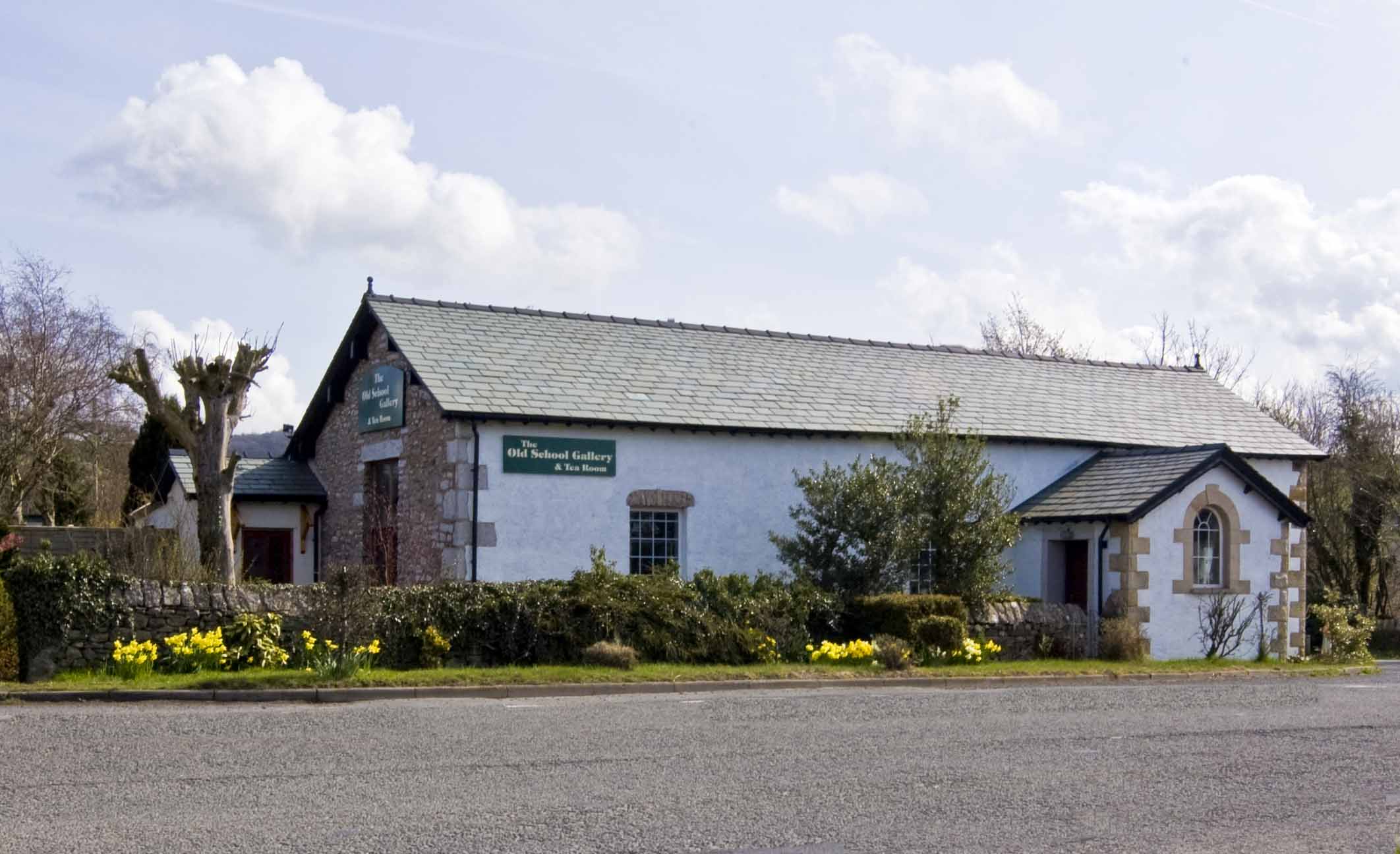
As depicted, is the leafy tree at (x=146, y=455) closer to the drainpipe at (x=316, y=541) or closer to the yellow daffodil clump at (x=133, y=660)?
the drainpipe at (x=316, y=541)

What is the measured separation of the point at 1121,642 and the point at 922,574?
3603 mm

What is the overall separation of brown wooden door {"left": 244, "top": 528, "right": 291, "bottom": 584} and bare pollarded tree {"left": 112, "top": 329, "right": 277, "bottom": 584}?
7256 mm

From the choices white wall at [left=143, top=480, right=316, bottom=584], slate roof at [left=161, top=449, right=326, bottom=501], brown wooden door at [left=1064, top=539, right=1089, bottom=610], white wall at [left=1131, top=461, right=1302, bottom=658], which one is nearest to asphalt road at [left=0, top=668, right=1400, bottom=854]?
white wall at [left=1131, top=461, right=1302, bottom=658]

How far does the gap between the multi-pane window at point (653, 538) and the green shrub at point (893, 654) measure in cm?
491

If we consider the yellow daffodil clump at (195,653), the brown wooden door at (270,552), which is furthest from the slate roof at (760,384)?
the yellow daffodil clump at (195,653)

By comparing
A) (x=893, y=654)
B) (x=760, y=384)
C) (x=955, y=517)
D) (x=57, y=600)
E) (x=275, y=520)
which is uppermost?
(x=760, y=384)

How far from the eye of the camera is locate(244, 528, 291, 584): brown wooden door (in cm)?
2717

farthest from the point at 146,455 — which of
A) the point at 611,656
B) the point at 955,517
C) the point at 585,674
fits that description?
the point at 585,674

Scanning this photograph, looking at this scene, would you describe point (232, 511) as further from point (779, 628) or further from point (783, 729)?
point (783, 729)

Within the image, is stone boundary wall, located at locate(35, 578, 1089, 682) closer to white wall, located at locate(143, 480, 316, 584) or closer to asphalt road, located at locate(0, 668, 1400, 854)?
asphalt road, located at locate(0, 668, 1400, 854)

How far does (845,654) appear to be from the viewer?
19672 mm

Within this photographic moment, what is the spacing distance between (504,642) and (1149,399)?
Result: 1793cm

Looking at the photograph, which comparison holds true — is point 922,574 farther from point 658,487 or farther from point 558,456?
point 558,456

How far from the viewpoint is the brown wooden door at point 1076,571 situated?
81.0ft
